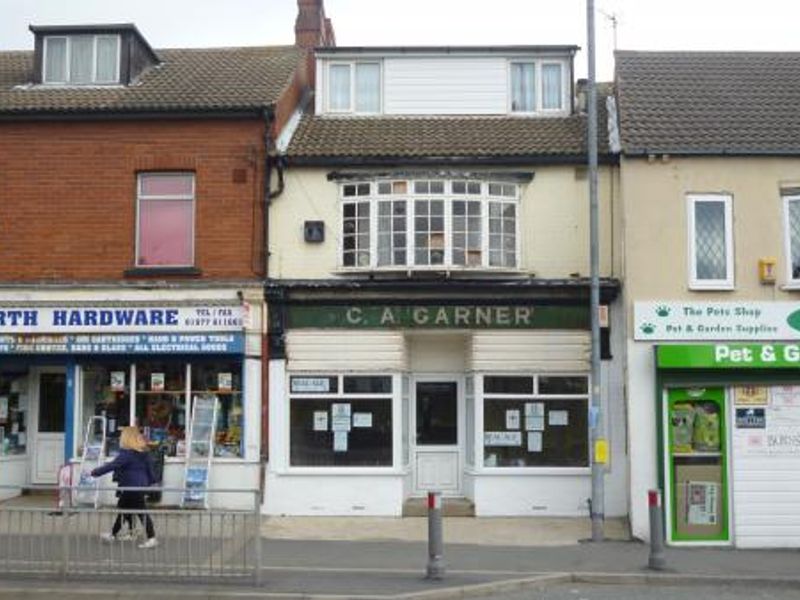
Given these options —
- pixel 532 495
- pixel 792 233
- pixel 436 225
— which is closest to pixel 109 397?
pixel 436 225

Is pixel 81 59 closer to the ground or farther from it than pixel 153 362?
farther from it

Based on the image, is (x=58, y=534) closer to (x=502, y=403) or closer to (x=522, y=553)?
(x=522, y=553)

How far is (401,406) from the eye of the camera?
17.1 m

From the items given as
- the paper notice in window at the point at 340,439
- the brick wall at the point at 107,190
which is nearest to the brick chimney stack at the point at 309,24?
the brick wall at the point at 107,190

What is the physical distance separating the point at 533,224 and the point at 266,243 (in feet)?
14.5

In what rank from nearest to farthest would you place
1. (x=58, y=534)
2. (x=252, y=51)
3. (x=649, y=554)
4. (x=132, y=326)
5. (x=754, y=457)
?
(x=58, y=534) < (x=649, y=554) < (x=754, y=457) < (x=132, y=326) < (x=252, y=51)

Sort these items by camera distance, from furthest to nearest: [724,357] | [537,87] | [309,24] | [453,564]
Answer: [309,24], [537,87], [724,357], [453,564]

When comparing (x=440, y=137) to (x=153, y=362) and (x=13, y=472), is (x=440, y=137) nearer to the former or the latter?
(x=153, y=362)

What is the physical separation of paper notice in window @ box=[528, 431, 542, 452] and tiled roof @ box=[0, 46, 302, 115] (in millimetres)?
6928

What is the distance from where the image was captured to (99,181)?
17219 millimetres

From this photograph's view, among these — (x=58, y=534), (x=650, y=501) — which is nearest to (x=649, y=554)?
(x=650, y=501)

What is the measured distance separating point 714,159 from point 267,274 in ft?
23.8

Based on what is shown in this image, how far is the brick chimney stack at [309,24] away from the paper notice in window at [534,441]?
1000 cm

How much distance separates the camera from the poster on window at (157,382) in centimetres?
1712
